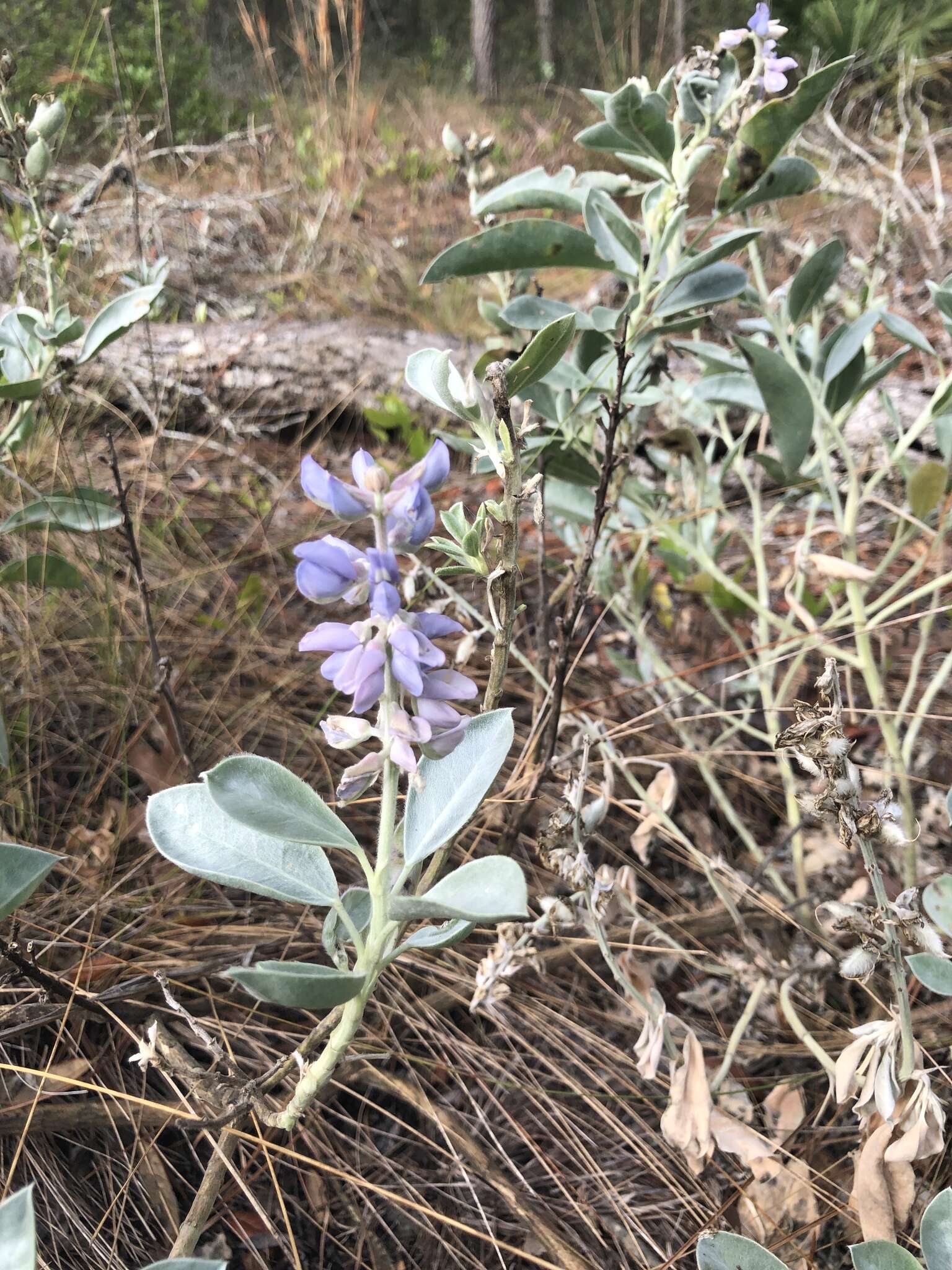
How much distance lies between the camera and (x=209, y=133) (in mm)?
5793

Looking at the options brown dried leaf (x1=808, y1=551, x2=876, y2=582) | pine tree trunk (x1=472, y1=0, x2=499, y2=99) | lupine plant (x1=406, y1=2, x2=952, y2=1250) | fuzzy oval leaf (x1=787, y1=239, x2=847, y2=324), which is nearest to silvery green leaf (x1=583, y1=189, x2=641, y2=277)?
lupine plant (x1=406, y1=2, x2=952, y2=1250)

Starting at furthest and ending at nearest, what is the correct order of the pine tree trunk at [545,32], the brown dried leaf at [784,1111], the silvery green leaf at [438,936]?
1. the pine tree trunk at [545,32]
2. the brown dried leaf at [784,1111]
3. the silvery green leaf at [438,936]

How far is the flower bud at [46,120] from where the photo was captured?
3.51ft

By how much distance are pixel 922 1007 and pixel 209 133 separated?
6414 mm

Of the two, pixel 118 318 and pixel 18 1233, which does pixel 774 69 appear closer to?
pixel 118 318

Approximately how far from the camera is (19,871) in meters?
0.59

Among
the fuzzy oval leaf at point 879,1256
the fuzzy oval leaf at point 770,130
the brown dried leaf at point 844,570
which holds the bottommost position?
the fuzzy oval leaf at point 879,1256

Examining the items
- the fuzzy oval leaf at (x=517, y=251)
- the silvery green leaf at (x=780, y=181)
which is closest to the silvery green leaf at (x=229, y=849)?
the fuzzy oval leaf at (x=517, y=251)

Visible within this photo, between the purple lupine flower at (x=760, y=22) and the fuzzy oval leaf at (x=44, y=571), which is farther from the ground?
the purple lupine flower at (x=760, y=22)

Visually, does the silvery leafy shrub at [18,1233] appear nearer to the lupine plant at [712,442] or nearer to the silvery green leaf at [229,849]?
the silvery green leaf at [229,849]

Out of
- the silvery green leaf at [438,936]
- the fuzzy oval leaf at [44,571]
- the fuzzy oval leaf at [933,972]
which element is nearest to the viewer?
the silvery green leaf at [438,936]

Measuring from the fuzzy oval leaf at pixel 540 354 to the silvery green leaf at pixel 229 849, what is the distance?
0.34 m

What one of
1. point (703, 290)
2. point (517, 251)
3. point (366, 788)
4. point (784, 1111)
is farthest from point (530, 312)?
point (784, 1111)

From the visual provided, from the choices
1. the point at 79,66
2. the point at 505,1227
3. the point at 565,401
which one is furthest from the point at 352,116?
the point at 505,1227
